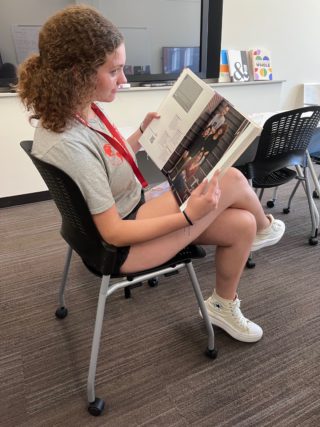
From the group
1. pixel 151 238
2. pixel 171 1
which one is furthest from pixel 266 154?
pixel 171 1

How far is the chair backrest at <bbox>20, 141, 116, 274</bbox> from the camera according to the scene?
86 centimetres

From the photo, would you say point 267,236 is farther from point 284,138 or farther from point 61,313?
point 61,313

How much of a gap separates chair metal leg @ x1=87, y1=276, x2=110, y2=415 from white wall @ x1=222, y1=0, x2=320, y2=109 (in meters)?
2.90

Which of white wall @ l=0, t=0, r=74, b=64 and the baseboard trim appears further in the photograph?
the baseboard trim

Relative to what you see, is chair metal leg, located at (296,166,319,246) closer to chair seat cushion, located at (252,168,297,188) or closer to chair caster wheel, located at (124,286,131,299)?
chair seat cushion, located at (252,168,297,188)

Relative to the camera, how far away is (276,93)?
3.55 meters

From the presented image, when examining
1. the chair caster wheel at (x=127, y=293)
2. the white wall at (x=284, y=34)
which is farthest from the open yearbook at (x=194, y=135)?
the white wall at (x=284, y=34)

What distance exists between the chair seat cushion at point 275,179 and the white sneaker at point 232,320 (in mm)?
751

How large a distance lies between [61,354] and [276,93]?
3.27 m

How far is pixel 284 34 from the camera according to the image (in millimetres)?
3416

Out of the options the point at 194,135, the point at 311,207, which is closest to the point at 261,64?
the point at 311,207

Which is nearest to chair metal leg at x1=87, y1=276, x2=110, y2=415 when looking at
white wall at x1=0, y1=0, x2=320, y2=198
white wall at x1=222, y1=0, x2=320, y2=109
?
white wall at x1=0, y1=0, x2=320, y2=198

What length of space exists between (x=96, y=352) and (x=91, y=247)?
342 mm

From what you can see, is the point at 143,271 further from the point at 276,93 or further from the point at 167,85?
the point at 276,93
